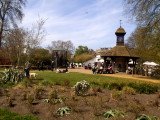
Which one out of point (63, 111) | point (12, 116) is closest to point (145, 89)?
point (63, 111)

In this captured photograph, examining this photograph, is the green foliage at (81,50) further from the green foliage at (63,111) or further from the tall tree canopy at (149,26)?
the green foliage at (63,111)

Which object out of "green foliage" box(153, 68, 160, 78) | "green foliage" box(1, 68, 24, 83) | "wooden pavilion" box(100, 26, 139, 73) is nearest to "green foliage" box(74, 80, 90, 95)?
"green foliage" box(1, 68, 24, 83)

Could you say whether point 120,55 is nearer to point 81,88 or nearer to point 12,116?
point 81,88

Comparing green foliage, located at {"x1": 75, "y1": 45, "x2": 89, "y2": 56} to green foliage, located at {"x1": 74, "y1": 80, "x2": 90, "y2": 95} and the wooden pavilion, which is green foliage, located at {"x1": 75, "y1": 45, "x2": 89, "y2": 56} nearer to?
the wooden pavilion

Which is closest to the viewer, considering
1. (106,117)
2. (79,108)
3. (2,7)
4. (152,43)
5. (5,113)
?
(106,117)

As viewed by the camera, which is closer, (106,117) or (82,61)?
(106,117)

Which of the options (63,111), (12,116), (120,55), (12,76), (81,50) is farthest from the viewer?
(81,50)

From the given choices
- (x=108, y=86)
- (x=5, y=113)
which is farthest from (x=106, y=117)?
(x=108, y=86)

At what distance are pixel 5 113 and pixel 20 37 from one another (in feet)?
32.3

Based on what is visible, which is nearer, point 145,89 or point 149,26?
point 145,89

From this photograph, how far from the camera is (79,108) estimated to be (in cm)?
641

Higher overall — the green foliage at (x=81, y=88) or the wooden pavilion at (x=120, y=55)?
the wooden pavilion at (x=120, y=55)

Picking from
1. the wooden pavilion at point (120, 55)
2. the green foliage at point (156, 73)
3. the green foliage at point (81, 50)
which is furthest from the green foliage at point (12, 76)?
the green foliage at point (81, 50)

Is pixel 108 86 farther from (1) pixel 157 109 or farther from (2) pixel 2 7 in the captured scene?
(2) pixel 2 7
